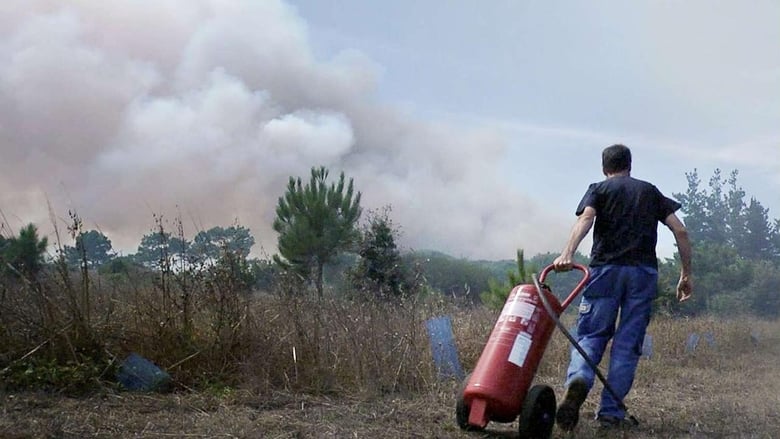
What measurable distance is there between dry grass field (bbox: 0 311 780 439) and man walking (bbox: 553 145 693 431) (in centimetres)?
39

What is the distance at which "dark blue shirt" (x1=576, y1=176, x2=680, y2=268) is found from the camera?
4879 millimetres

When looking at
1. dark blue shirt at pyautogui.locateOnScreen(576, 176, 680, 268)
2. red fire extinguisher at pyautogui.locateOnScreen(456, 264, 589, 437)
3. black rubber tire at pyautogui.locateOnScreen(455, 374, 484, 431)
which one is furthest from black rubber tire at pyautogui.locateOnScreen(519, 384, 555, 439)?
dark blue shirt at pyautogui.locateOnScreen(576, 176, 680, 268)

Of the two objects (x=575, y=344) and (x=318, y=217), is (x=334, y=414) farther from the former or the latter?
(x=318, y=217)

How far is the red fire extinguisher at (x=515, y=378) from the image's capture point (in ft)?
13.5

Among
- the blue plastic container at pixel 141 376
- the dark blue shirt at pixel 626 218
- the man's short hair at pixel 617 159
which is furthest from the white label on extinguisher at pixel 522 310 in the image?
the blue plastic container at pixel 141 376

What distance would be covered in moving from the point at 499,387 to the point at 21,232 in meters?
4.31

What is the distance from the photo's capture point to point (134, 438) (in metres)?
4.04

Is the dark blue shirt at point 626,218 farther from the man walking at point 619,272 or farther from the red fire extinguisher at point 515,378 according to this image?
the red fire extinguisher at point 515,378

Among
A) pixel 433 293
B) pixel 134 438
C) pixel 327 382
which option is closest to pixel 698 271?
pixel 433 293

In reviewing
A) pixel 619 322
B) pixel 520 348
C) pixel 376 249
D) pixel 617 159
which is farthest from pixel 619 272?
pixel 376 249

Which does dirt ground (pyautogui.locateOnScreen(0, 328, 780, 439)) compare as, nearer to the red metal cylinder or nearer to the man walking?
the red metal cylinder

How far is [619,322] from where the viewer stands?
4922mm

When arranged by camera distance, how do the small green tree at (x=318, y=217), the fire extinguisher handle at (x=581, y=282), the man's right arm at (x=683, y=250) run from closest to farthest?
the fire extinguisher handle at (x=581, y=282), the man's right arm at (x=683, y=250), the small green tree at (x=318, y=217)

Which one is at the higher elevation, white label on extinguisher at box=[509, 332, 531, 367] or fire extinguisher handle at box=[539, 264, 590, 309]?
fire extinguisher handle at box=[539, 264, 590, 309]
